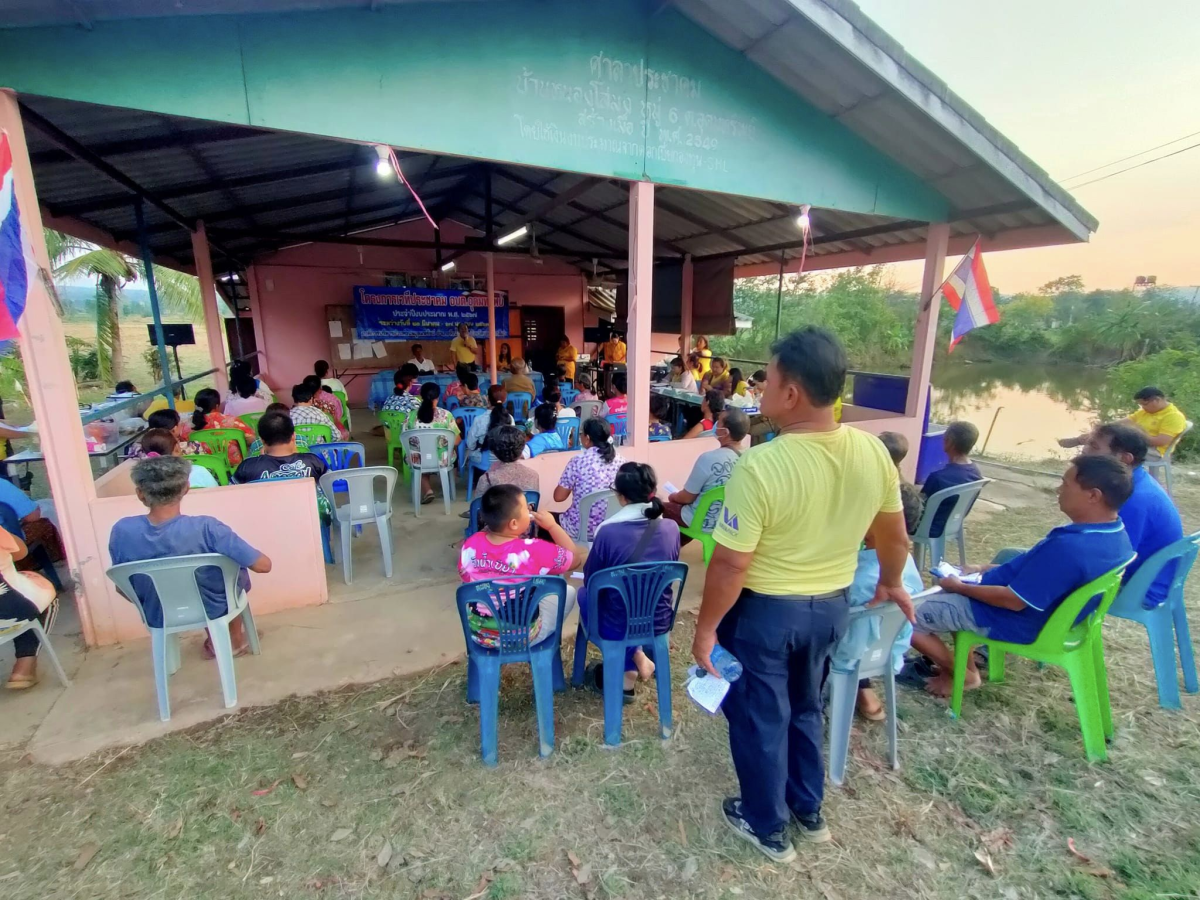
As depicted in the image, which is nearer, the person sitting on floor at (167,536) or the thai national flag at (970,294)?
the person sitting on floor at (167,536)

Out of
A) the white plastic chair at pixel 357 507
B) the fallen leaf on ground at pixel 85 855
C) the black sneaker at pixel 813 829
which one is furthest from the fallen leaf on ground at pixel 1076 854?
the white plastic chair at pixel 357 507

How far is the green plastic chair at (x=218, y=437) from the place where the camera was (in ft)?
13.7

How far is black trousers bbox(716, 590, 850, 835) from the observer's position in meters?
1.52

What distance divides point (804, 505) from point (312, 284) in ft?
35.4

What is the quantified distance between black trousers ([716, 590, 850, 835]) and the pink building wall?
10.4 metres

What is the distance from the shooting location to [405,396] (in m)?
5.69

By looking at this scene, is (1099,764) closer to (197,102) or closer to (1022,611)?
(1022,611)

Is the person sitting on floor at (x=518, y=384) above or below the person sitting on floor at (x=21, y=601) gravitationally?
above

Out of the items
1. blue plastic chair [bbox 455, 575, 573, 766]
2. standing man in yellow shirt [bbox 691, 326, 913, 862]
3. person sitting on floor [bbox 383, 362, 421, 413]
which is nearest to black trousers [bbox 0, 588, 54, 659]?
blue plastic chair [bbox 455, 575, 573, 766]

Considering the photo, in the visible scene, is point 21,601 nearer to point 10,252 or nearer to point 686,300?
Result: point 10,252

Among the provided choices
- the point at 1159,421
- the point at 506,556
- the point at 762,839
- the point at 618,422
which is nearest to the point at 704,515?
the point at 506,556

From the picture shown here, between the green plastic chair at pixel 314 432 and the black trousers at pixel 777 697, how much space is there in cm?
383

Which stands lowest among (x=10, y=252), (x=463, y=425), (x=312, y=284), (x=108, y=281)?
(x=463, y=425)

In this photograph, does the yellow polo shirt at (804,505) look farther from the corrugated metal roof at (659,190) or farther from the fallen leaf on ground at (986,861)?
the corrugated metal roof at (659,190)
